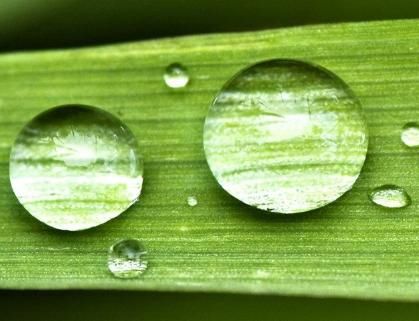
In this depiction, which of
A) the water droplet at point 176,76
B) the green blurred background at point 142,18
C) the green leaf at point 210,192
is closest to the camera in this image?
the green leaf at point 210,192

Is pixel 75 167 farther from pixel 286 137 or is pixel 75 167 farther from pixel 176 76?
pixel 286 137

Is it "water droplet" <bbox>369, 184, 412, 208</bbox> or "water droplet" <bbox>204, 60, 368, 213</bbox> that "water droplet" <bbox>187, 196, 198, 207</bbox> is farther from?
"water droplet" <bbox>369, 184, 412, 208</bbox>

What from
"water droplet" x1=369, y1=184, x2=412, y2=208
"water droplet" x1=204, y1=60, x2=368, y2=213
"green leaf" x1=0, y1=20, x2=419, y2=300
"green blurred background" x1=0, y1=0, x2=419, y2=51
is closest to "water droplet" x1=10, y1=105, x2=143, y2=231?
"green leaf" x1=0, y1=20, x2=419, y2=300

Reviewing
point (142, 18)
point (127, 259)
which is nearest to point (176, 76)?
point (127, 259)

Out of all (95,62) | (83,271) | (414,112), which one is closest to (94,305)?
(83,271)

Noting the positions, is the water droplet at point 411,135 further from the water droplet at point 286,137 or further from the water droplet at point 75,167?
the water droplet at point 75,167

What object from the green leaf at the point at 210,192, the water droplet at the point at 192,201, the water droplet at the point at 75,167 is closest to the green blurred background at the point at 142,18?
the green leaf at the point at 210,192
